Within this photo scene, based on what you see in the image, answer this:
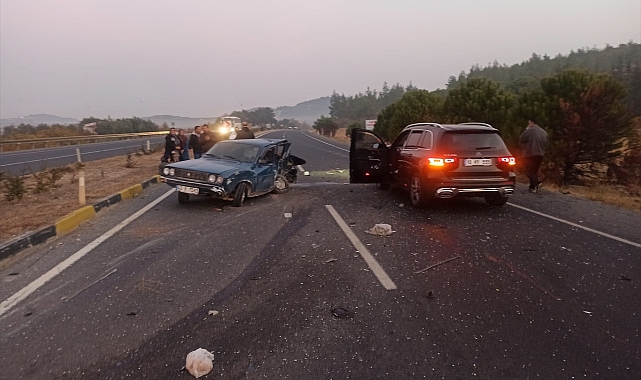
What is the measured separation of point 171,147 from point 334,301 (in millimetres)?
11501

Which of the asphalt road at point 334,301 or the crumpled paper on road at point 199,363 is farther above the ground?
the crumpled paper on road at point 199,363

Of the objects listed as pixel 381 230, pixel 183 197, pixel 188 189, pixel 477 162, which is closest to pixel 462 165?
pixel 477 162

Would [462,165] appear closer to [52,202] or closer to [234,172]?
[234,172]

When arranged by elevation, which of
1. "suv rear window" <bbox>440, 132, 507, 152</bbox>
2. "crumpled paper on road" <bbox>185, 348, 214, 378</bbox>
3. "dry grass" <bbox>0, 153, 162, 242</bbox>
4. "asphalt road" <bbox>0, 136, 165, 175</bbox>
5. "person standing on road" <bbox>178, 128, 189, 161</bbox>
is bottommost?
"asphalt road" <bbox>0, 136, 165, 175</bbox>

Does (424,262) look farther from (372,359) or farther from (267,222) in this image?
(267,222)

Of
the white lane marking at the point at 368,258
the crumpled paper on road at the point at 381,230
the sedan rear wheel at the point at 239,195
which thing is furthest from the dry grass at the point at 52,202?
the crumpled paper on road at the point at 381,230

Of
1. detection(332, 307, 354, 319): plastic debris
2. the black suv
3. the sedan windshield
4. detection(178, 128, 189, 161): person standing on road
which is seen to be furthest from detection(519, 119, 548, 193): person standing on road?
detection(178, 128, 189, 161): person standing on road

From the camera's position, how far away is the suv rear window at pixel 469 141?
8320 millimetres

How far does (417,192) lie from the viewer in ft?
29.1

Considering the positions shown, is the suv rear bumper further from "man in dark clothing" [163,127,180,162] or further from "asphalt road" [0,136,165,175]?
"asphalt road" [0,136,165,175]

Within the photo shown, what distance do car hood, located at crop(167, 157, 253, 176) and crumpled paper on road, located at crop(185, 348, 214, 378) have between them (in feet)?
19.4

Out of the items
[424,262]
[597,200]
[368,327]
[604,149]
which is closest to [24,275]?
[368,327]

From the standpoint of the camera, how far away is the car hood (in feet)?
30.0

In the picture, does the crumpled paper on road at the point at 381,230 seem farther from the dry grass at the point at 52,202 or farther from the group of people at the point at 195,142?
the group of people at the point at 195,142
